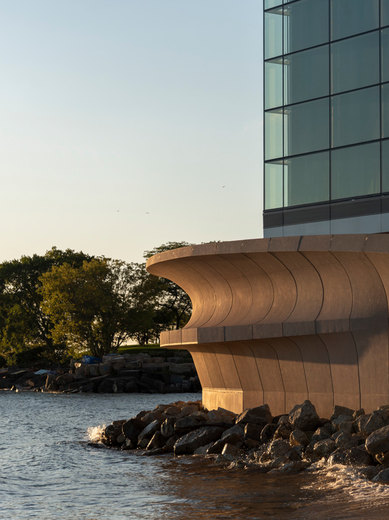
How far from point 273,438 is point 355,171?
32.0ft

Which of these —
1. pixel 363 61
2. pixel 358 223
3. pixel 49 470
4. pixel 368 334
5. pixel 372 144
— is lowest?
pixel 49 470

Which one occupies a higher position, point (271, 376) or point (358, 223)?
point (358, 223)

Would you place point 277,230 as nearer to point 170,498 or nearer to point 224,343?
point 224,343

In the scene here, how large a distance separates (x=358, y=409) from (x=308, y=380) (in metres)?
1.61

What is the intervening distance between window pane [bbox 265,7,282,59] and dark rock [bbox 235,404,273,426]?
12.6 meters

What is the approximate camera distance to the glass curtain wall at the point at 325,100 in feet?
85.7

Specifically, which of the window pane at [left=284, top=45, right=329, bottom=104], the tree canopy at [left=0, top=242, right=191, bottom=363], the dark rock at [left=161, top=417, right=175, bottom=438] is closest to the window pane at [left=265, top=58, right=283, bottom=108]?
the window pane at [left=284, top=45, right=329, bottom=104]

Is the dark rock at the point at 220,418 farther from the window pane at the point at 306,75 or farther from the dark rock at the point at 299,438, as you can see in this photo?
the window pane at the point at 306,75

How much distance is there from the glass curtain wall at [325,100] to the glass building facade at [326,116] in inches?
1.2

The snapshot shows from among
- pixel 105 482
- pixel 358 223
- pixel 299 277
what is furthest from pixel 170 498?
pixel 358 223

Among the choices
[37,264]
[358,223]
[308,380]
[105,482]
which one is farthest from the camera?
[37,264]

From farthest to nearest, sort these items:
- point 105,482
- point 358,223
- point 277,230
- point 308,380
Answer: point 277,230
point 358,223
point 308,380
point 105,482

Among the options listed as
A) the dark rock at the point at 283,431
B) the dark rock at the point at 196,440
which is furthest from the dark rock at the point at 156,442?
the dark rock at the point at 283,431

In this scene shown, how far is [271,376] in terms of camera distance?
22.4m
